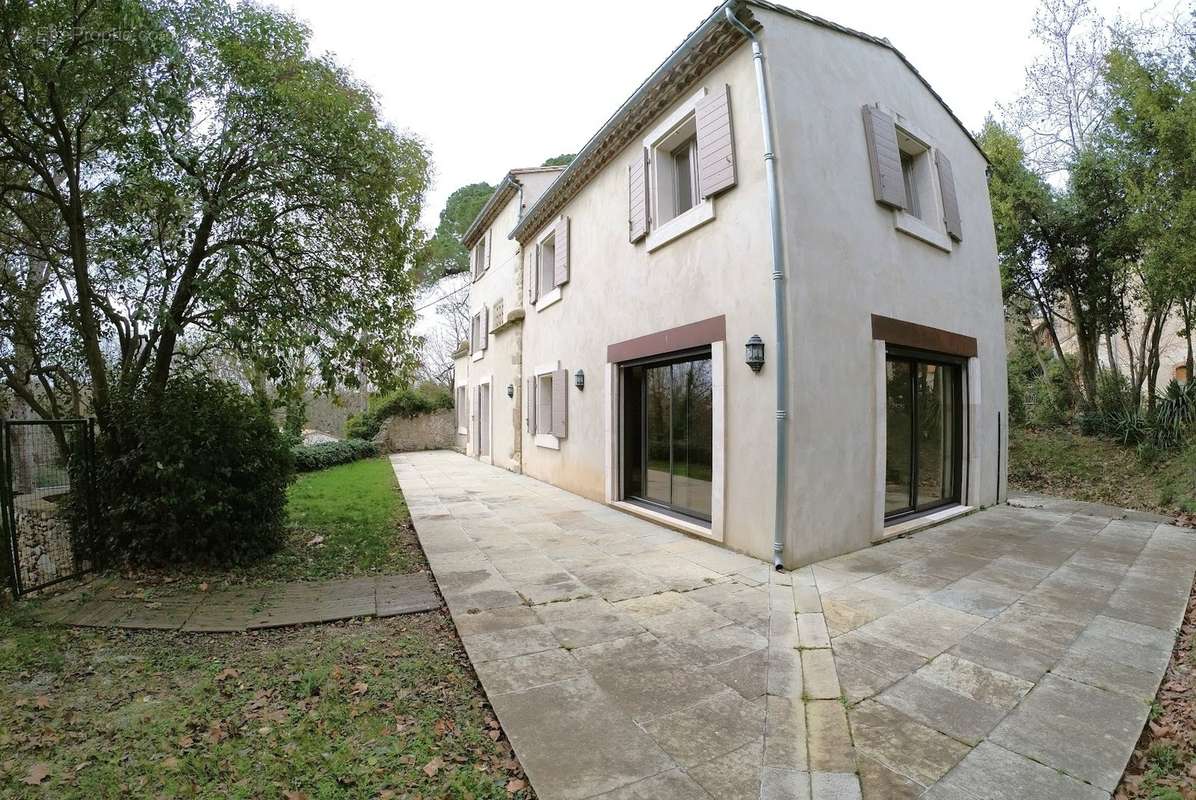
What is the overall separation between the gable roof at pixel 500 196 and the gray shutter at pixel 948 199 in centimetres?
721

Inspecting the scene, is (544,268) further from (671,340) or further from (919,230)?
(919,230)

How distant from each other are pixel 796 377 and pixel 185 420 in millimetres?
5535

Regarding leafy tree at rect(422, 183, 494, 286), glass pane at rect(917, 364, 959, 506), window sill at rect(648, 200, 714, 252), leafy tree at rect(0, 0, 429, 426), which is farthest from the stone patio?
leafy tree at rect(422, 183, 494, 286)

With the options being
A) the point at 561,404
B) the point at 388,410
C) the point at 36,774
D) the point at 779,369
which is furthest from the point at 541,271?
the point at 388,410

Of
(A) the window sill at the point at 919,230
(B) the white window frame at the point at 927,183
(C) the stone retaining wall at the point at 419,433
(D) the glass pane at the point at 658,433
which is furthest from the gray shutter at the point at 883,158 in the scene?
(C) the stone retaining wall at the point at 419,433

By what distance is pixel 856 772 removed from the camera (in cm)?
215

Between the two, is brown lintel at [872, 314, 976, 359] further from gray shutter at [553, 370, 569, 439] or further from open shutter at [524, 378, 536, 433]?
open shutter at [524, 378, 536, 433]

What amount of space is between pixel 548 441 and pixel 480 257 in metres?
8.47

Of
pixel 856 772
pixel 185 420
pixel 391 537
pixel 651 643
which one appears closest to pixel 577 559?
pixel 651 643

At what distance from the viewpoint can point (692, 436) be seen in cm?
654

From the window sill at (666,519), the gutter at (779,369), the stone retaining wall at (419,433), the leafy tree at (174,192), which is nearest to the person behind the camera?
the leafy tree at (174,192)

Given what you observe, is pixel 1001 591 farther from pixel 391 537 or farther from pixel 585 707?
pixel 391 537

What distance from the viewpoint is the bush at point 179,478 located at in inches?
184

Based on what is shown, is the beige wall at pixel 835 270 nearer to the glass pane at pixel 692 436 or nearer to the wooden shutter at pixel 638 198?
the glass pane at pixel 692 436
